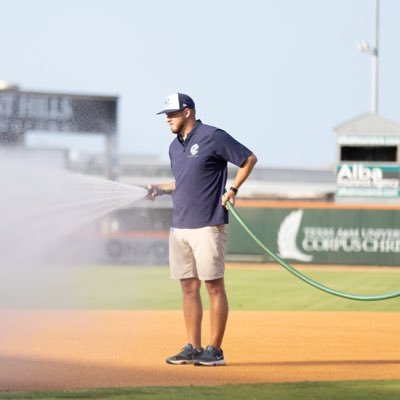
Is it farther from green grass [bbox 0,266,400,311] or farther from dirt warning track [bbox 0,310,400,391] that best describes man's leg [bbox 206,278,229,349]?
green grass [bbox 0,266,400,311]

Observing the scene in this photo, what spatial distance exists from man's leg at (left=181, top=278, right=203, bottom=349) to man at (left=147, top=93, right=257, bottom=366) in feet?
0.21

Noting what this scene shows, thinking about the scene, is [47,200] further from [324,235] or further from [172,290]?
[324,235]

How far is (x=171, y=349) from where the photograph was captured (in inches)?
396

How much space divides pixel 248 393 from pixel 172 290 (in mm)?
13252

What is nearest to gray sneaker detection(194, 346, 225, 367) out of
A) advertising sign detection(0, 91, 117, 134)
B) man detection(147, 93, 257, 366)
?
man detection(147, 93, 257, 366)

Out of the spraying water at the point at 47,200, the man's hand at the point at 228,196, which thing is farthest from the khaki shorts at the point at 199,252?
the spraying water at the point at 47,200

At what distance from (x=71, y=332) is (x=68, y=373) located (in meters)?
3.32

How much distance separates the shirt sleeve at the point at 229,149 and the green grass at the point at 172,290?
7708mm

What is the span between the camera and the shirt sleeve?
28.5ft

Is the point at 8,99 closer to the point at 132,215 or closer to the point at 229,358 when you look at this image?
the point at 132,215

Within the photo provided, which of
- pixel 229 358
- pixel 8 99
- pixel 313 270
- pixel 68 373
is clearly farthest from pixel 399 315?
pixel 8 99

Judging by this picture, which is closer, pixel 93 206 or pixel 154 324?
pixel 93 206

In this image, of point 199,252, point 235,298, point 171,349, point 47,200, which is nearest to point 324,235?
point 235,298

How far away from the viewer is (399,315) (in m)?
15.0
